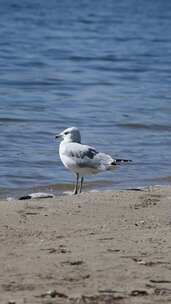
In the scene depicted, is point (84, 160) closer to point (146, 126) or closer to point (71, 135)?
point (71, 135)

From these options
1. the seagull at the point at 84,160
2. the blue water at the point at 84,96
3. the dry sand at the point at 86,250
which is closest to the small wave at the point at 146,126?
the blue water at the point at 84,96

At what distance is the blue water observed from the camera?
1116cm

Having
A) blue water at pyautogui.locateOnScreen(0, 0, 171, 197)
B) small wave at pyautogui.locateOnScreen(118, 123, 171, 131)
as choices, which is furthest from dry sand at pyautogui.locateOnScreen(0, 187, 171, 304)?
small wave at pyautogui.locateOnScreen(118, 123, 171, 131)

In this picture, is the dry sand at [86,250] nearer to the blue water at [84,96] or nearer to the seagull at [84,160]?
the seagull at [84,160]

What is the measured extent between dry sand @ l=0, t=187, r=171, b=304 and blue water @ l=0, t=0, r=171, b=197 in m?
2.05

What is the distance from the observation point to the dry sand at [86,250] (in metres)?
5.61

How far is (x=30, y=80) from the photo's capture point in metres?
19.9

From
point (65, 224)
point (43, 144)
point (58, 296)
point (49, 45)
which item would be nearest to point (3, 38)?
point (49, 45)

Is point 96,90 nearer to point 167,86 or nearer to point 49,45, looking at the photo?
point 167,86

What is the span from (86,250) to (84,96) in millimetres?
11088

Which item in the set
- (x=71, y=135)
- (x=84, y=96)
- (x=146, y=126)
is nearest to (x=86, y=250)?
(x=71, y=135)

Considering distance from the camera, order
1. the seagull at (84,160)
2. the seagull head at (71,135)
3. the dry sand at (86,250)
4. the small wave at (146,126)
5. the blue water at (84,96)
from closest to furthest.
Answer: the dry sand at (86,250) → the seagull at (84,160) → the seagull head at (71,135) → the blue water at (84,96) → the small wave at (146,126)

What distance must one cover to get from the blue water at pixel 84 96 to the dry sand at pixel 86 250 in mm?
2049

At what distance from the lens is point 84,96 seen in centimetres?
1745
